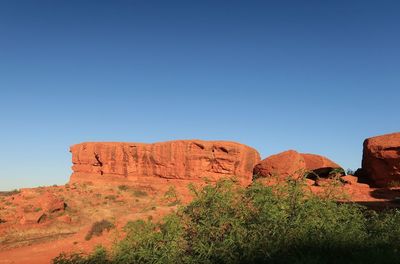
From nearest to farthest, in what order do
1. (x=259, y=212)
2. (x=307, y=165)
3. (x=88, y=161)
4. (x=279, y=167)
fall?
(x=259, y=212) < (x=279, y=167) < (x=307, y=165) < (x=88, y=161)

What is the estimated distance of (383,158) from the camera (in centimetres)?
2539

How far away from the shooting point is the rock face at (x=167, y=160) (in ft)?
140

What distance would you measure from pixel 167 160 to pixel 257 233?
3771 centimetres

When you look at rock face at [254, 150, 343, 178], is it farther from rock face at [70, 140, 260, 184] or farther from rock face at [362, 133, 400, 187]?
rock face at [70, 140, 260, 184]

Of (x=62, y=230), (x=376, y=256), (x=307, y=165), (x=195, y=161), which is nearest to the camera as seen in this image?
(x=376, y=256)

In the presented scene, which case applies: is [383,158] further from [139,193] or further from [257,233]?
[139,193]

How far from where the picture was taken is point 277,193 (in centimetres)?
1017

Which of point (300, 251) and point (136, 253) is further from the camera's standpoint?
point (136, 253)

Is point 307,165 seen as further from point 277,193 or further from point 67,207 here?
point 277,193

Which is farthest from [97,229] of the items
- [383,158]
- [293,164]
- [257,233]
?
[383,158]

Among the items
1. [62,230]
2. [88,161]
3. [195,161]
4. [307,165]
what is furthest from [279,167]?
[88,161]

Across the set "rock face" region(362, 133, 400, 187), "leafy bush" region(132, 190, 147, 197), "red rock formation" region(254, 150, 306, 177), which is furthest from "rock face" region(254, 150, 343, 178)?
"leafy bush" region(132, 190, 147, 197)

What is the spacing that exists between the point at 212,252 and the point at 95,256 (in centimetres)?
330

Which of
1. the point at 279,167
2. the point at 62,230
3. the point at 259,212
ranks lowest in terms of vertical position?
the point at 62,230
